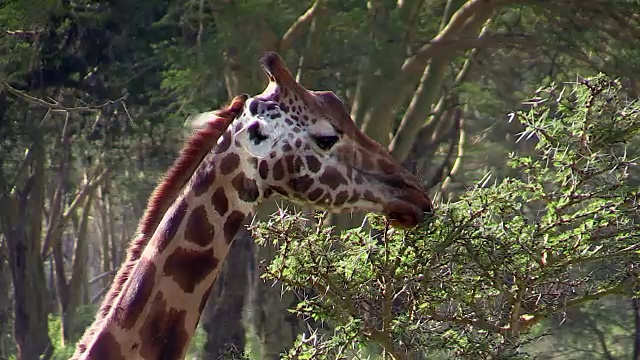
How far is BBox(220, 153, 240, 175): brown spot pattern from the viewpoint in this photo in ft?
17.3

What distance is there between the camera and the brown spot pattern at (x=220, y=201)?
5277mm

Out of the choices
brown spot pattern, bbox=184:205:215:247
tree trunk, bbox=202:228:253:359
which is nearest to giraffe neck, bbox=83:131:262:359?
brown spot pattern, bbox=184:205:215:247

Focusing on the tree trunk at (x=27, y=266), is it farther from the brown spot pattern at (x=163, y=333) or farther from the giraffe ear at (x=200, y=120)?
the brown spot pattern at (x=163, y=333)

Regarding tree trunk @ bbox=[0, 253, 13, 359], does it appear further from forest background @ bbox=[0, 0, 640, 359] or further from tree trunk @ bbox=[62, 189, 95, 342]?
tree trunk @ bbox=[62, 189, 95, 342]

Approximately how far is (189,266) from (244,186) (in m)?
0.43

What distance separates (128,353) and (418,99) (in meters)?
9.60

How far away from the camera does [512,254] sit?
602 cm

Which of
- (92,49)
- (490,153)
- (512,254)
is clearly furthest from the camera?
(490,153)

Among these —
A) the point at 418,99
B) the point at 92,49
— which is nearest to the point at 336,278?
the point at 418,99

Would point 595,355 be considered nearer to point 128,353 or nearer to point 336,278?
point 336,278

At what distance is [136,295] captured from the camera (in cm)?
510

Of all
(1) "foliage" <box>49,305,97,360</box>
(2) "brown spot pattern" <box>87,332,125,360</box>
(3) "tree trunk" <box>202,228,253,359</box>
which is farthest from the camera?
(1) "foliage" <box>49,305,97,360</box>

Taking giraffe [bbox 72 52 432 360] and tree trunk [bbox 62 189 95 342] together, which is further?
tree trunk [bbox 62 189 95 342]

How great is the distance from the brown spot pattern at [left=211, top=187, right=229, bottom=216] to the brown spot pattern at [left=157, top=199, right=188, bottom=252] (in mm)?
127
